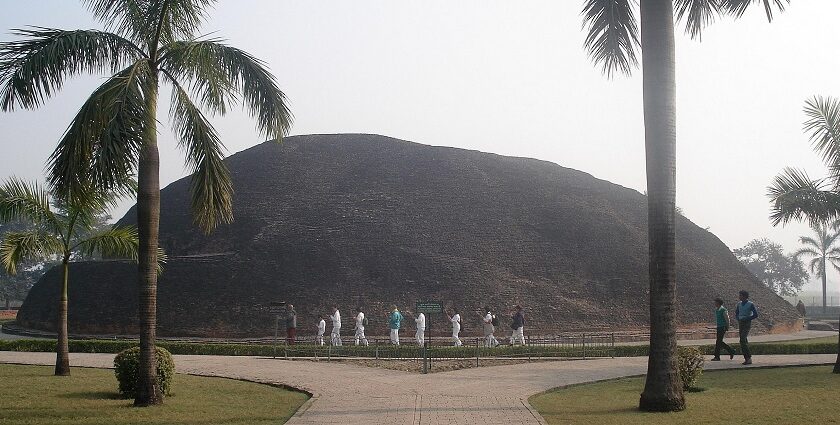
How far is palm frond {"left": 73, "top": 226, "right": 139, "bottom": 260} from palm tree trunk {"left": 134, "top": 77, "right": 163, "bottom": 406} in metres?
5.86

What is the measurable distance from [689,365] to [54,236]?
13760mm

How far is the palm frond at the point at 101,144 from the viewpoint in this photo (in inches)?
449

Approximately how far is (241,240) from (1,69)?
3570 centimetres

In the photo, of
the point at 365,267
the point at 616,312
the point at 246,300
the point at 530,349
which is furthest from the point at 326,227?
the point at 530,349

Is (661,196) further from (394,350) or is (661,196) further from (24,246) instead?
(394,350)

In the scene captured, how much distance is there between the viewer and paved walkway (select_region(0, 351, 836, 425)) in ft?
39.1

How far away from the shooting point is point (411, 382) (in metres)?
17.3

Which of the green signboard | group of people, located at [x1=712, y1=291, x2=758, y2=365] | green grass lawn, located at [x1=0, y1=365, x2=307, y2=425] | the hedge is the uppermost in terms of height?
the green signboard

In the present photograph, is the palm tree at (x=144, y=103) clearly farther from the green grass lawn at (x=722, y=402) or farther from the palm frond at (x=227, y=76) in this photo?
the green grass lawn at (x=722, y=402)

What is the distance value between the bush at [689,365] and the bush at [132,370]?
A: 9012 millimetres

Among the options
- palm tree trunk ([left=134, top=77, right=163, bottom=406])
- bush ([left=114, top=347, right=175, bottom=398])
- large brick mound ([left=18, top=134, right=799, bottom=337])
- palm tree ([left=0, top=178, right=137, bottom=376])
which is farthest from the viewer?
large brick mound ([left=18, top=134, right=799, bottom=337])

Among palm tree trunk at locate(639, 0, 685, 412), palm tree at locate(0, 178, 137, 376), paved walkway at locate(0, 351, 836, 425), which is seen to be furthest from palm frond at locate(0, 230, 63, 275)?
palm tree trunk at locate(639, 0, 685, 412)

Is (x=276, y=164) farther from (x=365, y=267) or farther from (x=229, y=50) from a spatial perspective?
(x=229, y=50)

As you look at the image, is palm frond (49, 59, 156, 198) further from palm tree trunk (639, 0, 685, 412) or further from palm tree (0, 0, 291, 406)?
palm tree trunk (639, 0, 685, 412)
